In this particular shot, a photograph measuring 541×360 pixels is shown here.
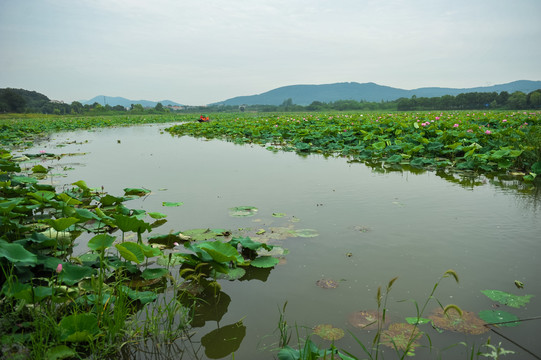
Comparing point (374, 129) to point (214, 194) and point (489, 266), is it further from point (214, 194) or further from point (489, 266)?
point (489, 266)

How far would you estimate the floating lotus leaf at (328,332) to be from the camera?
1.37 meters

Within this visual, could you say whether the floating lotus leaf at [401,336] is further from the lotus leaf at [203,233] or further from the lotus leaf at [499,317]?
the lotus leaf at [203,233]

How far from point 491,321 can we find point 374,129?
26.2 ft

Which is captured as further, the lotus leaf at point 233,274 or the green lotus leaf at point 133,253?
the lotus leaf at point 233,274

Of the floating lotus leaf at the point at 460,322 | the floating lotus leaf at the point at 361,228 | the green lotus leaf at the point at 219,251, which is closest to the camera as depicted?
the floating lotus leaf at the point at 460,322

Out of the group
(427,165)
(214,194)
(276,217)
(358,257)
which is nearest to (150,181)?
(214,194)

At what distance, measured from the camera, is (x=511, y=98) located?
3534cm

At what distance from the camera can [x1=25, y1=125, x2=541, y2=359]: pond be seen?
4.79ft

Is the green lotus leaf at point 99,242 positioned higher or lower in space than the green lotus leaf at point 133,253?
higher

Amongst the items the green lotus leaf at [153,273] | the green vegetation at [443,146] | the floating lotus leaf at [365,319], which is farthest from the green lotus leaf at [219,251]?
the green vegetation at [443,146]

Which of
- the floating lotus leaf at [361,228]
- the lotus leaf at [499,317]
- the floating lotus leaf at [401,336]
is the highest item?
the floating lotus leaf at [361,228]

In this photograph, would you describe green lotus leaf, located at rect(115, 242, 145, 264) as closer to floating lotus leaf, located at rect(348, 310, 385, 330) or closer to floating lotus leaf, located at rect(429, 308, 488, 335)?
floating lotus leaf, located at rect(348, 310, 385, 330)

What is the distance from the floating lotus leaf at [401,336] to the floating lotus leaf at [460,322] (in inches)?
5.7

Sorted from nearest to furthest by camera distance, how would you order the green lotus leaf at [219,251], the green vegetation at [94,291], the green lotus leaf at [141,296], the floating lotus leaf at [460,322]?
the green vegetation at [94,291]
the floating lotus leaf at [460,322]
the green lotus leaf at [141,296]
the green lotus leaf at [219,251]
